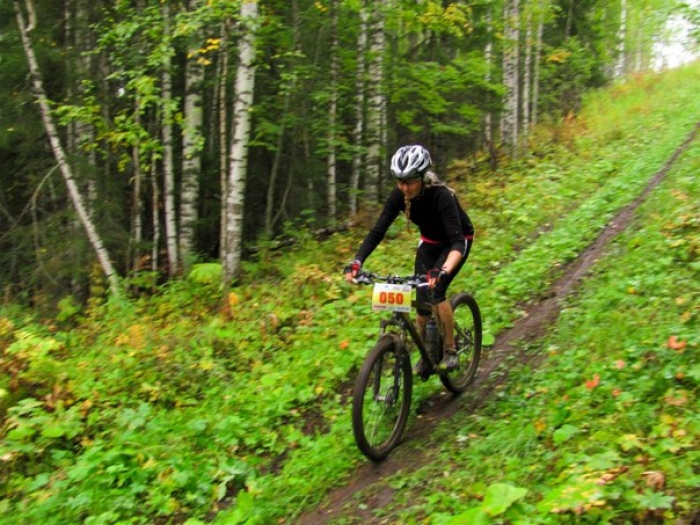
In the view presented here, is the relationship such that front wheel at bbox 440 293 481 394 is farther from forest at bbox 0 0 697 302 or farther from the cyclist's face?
forest at bbox 0 0 697 302

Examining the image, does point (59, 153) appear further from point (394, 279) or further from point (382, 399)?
point (382, 399)

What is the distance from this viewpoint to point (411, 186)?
4855 millimetres

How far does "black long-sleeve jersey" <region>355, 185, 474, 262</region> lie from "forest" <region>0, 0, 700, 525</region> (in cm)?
169

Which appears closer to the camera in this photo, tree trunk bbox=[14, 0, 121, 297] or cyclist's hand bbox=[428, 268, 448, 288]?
cyclist's hand bbox=[428, 268, 448, 288]

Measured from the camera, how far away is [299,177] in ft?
41.8

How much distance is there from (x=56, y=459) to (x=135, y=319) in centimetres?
352

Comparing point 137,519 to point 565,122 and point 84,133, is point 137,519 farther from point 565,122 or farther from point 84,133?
point 565,122

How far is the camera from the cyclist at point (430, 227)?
4.76 metres

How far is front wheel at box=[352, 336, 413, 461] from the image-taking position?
4.52m

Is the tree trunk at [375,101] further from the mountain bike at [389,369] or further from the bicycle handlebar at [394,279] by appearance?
→ the bicycle handlebar at [394,279]

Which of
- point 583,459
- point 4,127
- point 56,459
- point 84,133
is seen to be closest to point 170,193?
point 84,133

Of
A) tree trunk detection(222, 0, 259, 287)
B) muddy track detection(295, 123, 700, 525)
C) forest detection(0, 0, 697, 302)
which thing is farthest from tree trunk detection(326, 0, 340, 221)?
muddy track detection(295, 123, 700, 525)

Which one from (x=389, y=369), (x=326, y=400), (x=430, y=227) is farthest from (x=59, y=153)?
(x=389, y=369)

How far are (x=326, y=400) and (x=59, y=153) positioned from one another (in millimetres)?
7324
